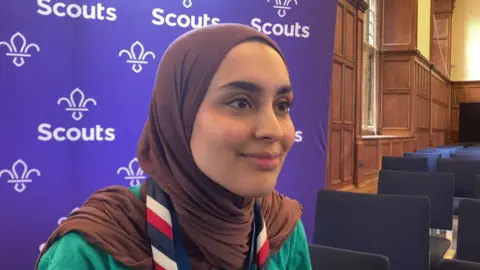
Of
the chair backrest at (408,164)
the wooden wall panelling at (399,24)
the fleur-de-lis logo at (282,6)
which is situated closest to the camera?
the fleur-de-lis logo at (282,6)

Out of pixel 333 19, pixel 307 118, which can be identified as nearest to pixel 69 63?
Result: pixel 307 118

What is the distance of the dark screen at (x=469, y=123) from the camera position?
14.5 m

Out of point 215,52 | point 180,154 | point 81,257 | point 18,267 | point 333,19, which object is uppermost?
point 333,19

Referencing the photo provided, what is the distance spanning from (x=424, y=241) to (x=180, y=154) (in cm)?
186

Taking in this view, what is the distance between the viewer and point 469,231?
2.30 metres

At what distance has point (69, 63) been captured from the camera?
2.38 meters

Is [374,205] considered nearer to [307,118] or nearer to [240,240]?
[307,118]

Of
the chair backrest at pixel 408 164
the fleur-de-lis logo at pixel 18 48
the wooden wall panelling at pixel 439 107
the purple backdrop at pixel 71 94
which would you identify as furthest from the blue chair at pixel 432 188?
the wooden wall panelling at pixel 439 107

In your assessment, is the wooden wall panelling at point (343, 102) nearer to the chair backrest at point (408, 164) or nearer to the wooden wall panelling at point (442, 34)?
the chair backrest at point (408, 164)

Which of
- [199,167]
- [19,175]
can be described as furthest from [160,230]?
[19,175]

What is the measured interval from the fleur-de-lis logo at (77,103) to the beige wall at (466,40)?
1445 cm

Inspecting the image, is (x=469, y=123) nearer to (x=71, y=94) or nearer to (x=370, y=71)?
(x=370, y=71)

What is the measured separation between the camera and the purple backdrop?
226 centimetres

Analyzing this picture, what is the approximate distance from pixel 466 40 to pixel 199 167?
1559 cm
